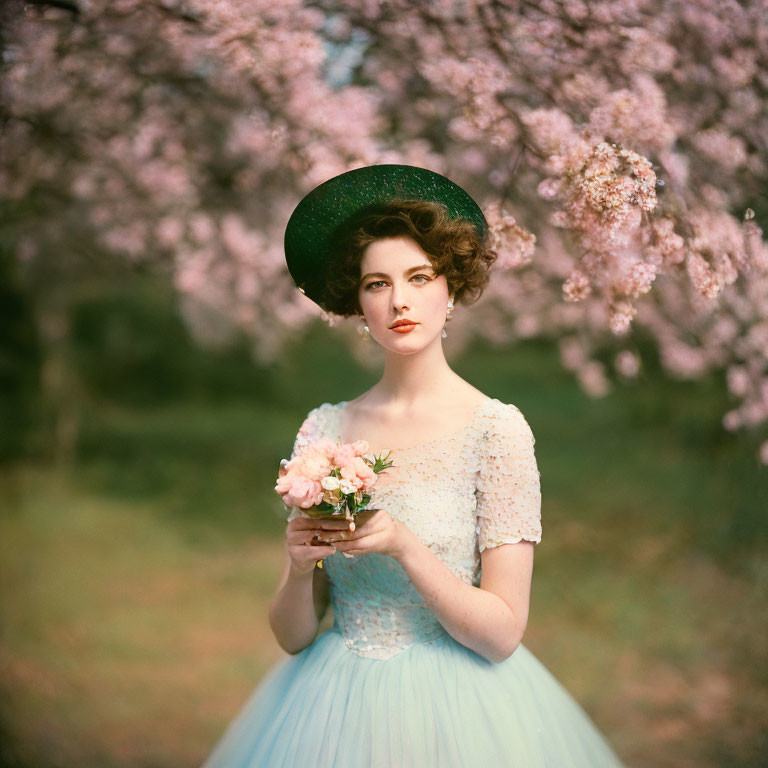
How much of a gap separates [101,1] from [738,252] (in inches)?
79.2

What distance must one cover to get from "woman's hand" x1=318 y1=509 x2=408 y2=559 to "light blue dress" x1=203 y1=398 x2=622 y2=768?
0.21m

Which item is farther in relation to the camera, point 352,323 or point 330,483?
point 352,323

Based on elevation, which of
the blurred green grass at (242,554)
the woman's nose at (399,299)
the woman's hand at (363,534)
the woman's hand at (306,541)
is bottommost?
the blurred green grass at (242,554)

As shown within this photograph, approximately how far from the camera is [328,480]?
154 centimetres

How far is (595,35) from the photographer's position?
7.73ft

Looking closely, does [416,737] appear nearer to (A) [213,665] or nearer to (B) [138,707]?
(B) [138,707]

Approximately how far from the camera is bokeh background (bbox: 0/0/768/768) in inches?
92.3

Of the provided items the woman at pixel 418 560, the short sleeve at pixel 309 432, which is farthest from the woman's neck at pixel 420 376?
the short sleeve at pixel 309 432

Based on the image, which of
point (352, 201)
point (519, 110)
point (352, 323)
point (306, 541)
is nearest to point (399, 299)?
point (352, 201)

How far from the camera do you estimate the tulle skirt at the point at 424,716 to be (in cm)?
176

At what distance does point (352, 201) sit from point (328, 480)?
716mm

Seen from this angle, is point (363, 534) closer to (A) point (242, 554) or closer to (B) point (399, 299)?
(B) point (399, 299)

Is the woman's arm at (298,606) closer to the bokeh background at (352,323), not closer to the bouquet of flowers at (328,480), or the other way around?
the bouquet of flowers at (328,480)

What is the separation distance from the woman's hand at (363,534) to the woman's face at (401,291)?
1.39ft
